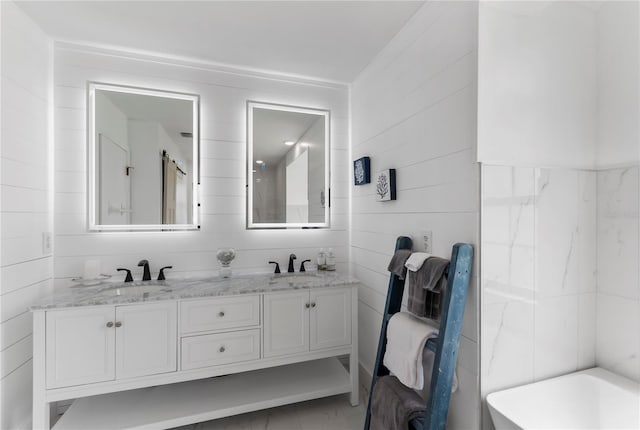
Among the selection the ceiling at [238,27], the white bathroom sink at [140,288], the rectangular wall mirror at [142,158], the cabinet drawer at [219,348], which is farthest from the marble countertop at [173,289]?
the ceiling at [238,27]

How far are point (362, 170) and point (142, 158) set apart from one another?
5.19 feet

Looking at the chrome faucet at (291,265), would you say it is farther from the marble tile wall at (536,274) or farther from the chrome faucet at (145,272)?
the marble tile wall at (536,274)

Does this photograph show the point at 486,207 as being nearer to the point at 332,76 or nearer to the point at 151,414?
the point at 332,76

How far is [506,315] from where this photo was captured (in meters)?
1.29

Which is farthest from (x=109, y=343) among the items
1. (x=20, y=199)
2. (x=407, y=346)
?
(x=407, y=346)

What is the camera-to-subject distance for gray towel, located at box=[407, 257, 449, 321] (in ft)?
4.44

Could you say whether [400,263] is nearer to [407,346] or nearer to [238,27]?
[407,346]

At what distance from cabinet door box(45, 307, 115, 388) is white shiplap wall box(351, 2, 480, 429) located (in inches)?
63.7

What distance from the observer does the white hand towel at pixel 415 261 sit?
1451mm

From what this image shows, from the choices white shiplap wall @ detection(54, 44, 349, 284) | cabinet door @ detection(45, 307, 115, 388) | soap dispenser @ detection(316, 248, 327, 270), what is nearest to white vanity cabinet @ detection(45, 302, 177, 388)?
cabinet door @ detection(45, 307, 115, 388)

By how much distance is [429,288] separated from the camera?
53.7 inches

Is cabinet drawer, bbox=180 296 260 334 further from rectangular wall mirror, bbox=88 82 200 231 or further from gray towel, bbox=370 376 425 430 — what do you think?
gray towel, bbox=370 376 425 430

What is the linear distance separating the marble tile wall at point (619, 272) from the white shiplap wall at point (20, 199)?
291 centimetres

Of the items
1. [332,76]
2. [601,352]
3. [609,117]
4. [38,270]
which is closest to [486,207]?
[609,117]
